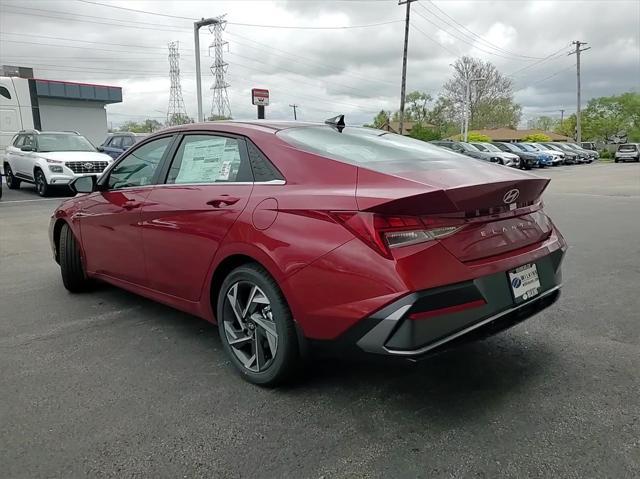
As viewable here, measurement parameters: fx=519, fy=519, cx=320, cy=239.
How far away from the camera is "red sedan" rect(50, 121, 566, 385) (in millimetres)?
2445

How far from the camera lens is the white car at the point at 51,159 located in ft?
45.0

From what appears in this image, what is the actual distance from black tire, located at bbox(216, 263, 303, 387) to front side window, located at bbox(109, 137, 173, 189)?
1336 millimetres

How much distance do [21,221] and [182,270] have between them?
796 cm

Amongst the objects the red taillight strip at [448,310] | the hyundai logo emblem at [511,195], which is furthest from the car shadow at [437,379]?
the hyundai logo emblem at [511,195]

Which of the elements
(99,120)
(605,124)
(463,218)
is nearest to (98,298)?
(463,218)

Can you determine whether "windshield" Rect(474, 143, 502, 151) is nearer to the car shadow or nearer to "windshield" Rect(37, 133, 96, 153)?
"windshield" Rect(37, 133, 96, 153)

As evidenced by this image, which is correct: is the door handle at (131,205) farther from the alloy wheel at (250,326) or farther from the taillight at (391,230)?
the taillight at (391,230)

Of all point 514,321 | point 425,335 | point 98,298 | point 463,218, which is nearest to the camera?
point 425,335

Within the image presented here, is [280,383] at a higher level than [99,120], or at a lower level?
lower

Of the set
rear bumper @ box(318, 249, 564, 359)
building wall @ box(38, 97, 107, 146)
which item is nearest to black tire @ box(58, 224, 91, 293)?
rear bumper @ box(318, 249, 564, 359)

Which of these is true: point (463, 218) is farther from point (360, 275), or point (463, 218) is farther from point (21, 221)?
point (21, 221)

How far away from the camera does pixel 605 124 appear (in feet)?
252

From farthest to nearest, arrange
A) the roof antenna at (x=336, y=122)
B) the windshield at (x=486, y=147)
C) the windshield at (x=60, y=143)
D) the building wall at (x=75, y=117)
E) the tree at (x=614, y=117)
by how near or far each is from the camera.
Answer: the tree at (x=614, y=117) → the building wall at (x=75, y=117) → the windshield at (x=486, y=147) → the windshield at (x=60, y=143) → the roof antenna at (x=336, y=122)

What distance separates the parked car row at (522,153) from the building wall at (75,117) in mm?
23574
